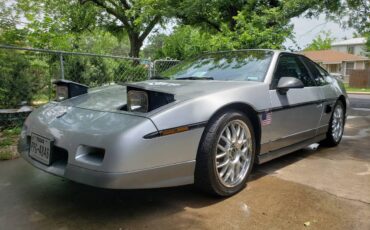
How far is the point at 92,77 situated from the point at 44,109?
3622 mm

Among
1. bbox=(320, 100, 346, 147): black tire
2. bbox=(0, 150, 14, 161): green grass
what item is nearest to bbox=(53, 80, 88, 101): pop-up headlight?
bbox=(0, 150, 14, 161): green grass

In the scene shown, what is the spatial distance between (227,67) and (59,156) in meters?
1.98

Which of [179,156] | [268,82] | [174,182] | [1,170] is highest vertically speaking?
[268,82]

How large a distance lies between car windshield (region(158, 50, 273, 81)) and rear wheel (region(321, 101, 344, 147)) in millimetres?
1572

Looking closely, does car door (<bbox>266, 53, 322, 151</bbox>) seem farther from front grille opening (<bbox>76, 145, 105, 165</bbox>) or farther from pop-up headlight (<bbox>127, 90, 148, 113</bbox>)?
front grille opening (<bbox>76, 145, 105, 165</bbox>)

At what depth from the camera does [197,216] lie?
2555 mm

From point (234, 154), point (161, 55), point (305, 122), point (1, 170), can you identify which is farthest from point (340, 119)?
point (161, 55)

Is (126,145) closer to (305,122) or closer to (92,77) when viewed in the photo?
(305,122)

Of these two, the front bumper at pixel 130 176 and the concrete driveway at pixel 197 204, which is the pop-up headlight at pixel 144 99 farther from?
the concrete driveway at pixel 197 204

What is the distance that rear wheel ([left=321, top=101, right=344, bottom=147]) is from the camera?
4672 mm

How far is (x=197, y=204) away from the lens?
9.12 feet

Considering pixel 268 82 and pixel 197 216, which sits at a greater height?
pixel 268 82

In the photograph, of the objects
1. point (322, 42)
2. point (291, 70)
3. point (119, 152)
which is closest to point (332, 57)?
point (322, 42)

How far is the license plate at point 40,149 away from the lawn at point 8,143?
158cm
